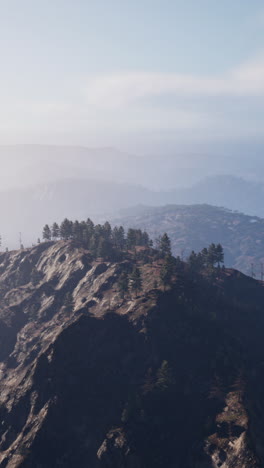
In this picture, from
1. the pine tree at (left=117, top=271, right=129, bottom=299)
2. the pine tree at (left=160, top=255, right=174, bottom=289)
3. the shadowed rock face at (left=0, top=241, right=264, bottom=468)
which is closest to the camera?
the shadowed rock face at (left=0, top=241, right=264, bottom=468)

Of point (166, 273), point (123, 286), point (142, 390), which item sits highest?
point (166, 273)

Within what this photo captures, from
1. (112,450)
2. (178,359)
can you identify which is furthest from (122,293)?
A: (112,450)

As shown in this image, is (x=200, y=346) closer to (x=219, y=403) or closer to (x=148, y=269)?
(x=219, y=403)

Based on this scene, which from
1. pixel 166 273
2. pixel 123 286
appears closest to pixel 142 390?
pixel 123 286

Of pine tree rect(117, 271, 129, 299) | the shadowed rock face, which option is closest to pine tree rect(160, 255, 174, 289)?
the shadowed rock face

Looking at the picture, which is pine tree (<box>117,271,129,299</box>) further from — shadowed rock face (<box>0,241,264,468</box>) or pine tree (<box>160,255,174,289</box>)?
pine tree (<box>160,255,174,289</box>)

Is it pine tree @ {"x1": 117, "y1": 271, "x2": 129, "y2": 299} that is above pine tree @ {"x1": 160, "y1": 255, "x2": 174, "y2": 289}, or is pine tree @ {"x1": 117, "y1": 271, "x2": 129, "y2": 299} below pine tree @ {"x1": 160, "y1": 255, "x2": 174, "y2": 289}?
below

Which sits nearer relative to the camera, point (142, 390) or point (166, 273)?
point (142, 390)

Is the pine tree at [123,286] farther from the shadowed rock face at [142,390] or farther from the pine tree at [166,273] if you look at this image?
the pine tree at [166,273]

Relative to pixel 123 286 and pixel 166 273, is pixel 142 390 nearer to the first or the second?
pixel 123 286
